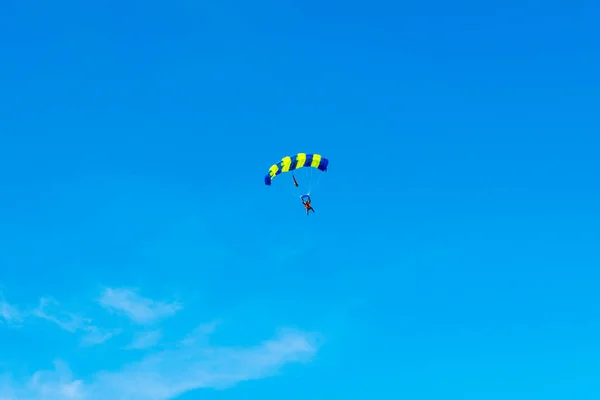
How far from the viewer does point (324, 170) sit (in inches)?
4289

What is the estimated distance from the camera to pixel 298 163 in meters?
108

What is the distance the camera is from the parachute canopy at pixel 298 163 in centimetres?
10581

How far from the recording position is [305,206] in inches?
4345

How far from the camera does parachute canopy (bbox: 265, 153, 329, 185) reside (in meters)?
106

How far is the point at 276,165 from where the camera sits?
348 ft

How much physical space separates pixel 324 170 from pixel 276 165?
22.7ft

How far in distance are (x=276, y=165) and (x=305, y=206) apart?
7821 millimetres

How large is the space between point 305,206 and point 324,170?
5.56 metres
